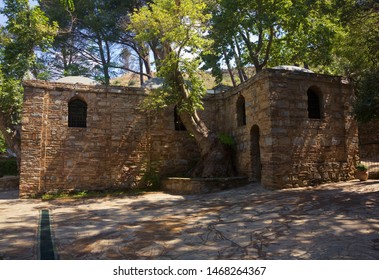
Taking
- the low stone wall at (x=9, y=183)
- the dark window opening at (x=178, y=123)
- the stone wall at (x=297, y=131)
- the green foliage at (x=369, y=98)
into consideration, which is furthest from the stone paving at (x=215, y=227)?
the low stone wall at (x=9, y=183)

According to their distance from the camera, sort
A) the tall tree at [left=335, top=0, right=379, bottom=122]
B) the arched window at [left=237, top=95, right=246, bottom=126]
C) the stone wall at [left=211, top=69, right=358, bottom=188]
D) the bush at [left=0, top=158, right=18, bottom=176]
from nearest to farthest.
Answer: the tall tree at [left=335, top=0, right=379, bottom=122] → the stone wall at [left=211, top=69, right=358, bottom=188] → the arched window at [left=237, top=95, right=246, bottom=126] → the bush at [left=0, top=158, right=18, bottom=176]

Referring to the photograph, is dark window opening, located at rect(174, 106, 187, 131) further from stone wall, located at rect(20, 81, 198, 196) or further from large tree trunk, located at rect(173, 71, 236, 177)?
large tree trunk, located at rect(173, 71, 236, 177)

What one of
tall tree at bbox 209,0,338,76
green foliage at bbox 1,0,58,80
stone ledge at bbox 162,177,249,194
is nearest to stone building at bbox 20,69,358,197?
stone ledge at bbox 162,177,249,194

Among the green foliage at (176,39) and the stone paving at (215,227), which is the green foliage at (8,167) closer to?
the stone paving at (215,227)

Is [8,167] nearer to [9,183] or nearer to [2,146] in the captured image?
[9,183]

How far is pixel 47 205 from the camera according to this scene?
8.28m

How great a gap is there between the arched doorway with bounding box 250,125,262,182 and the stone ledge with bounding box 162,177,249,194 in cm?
37

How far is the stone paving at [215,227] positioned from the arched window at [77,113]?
135 inches

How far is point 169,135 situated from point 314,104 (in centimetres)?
532

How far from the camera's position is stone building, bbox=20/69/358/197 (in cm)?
891

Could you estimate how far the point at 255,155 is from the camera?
396 inches

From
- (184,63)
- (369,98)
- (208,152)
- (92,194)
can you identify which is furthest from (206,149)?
(369,98)

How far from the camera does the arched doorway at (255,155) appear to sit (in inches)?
394

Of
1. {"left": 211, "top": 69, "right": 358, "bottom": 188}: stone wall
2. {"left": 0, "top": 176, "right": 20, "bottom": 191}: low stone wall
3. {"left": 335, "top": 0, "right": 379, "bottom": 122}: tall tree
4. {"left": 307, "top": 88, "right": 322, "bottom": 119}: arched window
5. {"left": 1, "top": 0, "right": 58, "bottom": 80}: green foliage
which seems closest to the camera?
{"left": 335, "top": 0, "right": 379, "bottom": 122}: tall tree
